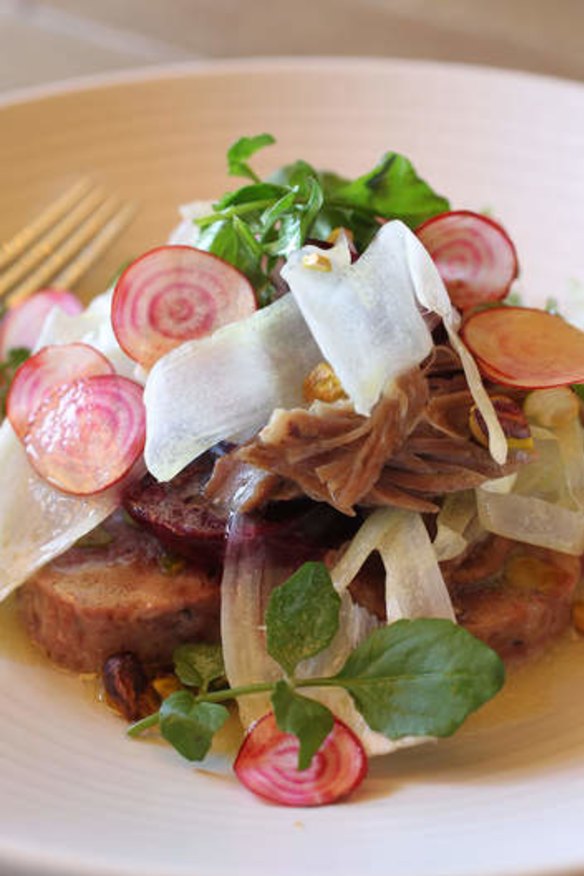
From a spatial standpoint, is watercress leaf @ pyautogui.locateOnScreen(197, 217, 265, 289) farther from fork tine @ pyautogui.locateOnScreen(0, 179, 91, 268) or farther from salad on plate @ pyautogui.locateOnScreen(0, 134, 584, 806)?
fork tine @ pyautogui.locateOnScreen(0, 179, 91, 268)

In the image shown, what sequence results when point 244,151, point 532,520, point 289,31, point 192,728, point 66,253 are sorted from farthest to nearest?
1. point 289,31
2. point 66,253
3. point 244,151
4. point 532,520
5. point 192,728

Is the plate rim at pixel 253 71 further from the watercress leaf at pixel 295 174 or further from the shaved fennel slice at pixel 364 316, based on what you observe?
the shaved fennel slice at pixel 364 316

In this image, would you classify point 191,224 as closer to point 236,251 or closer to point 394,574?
point 236,251

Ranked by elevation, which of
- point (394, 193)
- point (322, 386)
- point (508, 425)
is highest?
point (394, 193)

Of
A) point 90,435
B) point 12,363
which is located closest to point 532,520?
point 90,435

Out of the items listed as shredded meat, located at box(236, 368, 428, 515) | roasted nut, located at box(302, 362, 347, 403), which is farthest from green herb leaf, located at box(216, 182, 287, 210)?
shredded meat, located at box(236, 368, 428, 515)

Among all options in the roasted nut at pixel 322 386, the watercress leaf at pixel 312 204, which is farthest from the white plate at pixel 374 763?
the watercress leaf at pixel 312 204

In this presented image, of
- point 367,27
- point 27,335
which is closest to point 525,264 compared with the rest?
point 27,335
